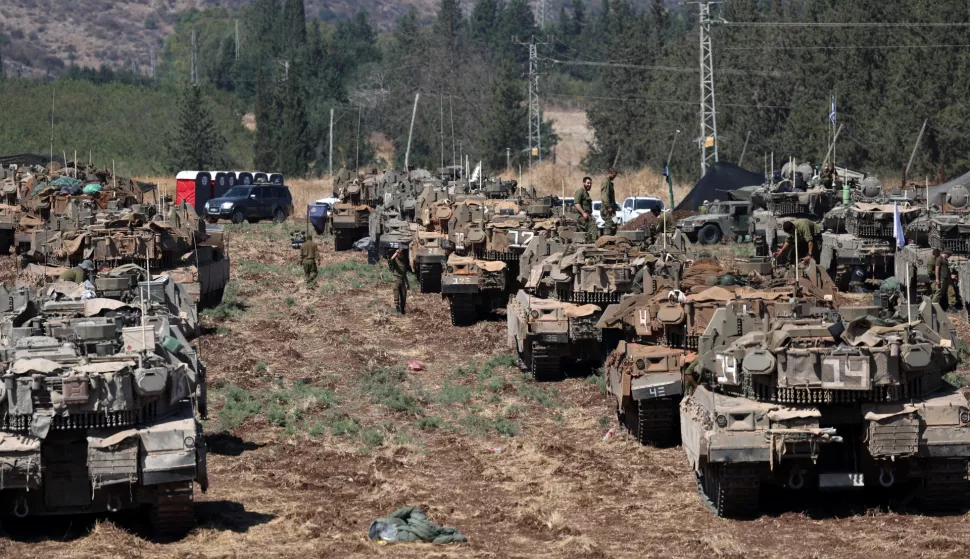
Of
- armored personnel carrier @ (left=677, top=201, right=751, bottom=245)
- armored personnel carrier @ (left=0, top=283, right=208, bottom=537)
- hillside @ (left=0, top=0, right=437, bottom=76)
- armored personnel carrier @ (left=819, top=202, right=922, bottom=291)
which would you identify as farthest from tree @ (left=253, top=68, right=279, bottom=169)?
hillside @ (left=0, top=0, right=437, bottom=76)

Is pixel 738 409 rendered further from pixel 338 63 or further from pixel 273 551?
pixel 338 63

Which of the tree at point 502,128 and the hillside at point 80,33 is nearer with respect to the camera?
the tree at point 502,128

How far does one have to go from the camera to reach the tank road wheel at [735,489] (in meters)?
13.6

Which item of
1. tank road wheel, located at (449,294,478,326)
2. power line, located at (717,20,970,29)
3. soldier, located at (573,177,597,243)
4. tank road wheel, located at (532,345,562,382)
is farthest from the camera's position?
power line, located at (717,20,970,29)

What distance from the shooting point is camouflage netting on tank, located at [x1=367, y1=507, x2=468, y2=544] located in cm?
1315

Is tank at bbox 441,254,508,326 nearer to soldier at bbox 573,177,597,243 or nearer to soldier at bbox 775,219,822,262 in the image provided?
soldier at bbox 573,177,597,243

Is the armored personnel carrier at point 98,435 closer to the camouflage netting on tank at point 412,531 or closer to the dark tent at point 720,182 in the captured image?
the camouflage netting on tank at point 412,531

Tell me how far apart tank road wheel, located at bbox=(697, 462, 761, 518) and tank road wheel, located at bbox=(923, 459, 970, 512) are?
1.43 m

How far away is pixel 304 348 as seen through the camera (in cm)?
2520

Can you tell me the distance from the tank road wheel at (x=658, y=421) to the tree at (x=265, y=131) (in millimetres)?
60976

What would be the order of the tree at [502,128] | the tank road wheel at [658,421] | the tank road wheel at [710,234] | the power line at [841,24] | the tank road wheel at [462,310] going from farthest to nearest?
1. the tree at [502,128]
2. the power line at [841,24]
3. the tank road wheel at [710,234]
4. the tank road wheel at [462,310]
5. the tank road wheel at [658,421]

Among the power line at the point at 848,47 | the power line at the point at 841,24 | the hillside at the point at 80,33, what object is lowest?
the power line at the point at 848,47

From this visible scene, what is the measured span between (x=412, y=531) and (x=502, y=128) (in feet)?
192

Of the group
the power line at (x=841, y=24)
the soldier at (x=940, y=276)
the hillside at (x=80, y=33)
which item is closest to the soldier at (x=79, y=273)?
the soldier at (x=940, y=276)
